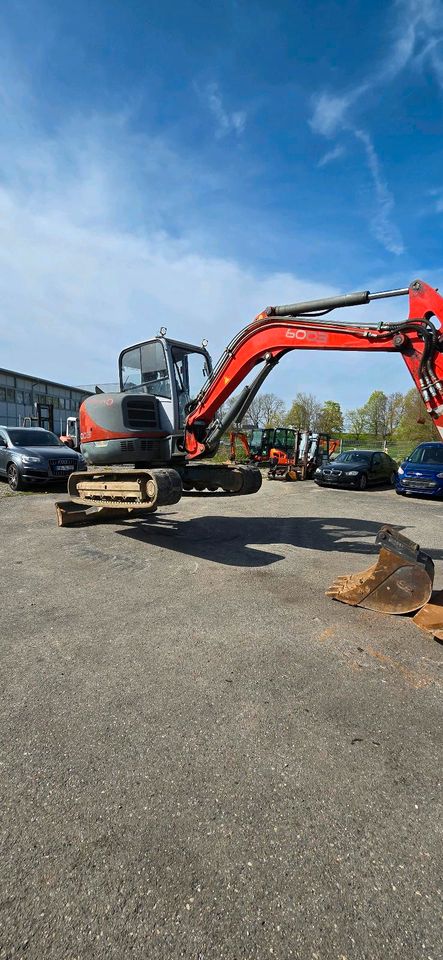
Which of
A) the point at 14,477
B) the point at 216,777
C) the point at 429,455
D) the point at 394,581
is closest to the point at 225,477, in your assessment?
the point at 394,581

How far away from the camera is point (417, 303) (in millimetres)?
4176

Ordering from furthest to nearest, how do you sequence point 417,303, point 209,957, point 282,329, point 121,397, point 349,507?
point 349,507 → point 121,397 → point 282,329 → point 417,303 → point 209,957

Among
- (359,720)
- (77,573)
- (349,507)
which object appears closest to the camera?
(359,720)

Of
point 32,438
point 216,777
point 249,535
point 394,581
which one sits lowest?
point 216,777

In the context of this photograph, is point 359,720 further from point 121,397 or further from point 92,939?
point 121,397

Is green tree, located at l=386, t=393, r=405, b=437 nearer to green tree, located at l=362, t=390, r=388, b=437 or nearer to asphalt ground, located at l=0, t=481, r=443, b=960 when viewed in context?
green tree, located at l=362, t=390, r=388, b=437

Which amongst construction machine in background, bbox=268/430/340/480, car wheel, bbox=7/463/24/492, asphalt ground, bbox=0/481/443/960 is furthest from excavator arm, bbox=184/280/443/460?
construction machine in background, bbox=268/430/340/480

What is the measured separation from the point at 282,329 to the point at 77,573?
3940mm

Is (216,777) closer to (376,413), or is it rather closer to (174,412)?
(174,412)

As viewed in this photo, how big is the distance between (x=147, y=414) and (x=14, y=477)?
6.92m

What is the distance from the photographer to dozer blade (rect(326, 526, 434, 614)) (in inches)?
159

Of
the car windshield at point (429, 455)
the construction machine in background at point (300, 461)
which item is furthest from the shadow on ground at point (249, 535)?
the construction machine in background at point (300, 461)

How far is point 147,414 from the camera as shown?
690cm

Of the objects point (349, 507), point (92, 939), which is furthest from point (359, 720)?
point (349, 507)
